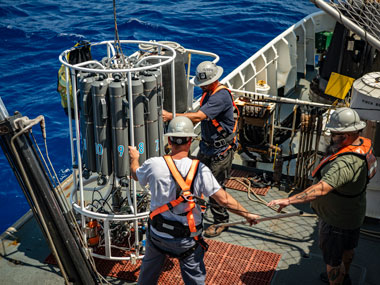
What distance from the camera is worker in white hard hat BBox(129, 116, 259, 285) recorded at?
4848 mm

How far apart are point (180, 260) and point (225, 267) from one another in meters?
1.51

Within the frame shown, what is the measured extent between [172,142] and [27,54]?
19.2 meters

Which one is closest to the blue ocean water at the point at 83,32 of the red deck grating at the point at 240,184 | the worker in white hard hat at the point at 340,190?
the red deck grating at the point at 240,184

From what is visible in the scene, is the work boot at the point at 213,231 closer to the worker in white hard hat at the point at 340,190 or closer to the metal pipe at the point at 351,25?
the worker in white hard hat at the point at 340,190

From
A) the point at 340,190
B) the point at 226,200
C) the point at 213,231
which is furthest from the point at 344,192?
the point at 213,231

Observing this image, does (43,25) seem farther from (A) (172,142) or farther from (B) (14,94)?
(A) (172,142)

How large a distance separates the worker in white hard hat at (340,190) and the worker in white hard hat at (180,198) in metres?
0.83

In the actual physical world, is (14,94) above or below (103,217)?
below

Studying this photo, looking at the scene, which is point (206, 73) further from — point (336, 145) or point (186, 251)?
point (186, 251)

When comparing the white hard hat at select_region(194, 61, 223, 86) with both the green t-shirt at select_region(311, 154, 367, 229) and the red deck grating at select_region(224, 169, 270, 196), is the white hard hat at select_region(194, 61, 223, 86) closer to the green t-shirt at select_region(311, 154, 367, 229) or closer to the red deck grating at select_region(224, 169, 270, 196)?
the green t-shirt at select_region(311, 154, 367, 229)

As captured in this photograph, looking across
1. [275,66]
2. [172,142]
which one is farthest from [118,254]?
[275,66]

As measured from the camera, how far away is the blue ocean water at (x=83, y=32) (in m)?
17.6

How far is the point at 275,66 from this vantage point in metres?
13.6

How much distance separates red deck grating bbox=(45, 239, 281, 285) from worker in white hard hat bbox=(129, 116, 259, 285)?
1174 millimetres
